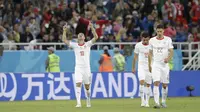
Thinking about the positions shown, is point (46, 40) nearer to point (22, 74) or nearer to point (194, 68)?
point (22, 74)

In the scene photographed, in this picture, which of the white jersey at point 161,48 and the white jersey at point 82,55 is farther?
the white jersey at point 82,55

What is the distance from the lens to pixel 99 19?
3528cm

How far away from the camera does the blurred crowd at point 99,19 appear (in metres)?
34.0

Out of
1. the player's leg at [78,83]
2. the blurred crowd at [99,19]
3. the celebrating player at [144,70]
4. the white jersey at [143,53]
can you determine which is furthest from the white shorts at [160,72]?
the blurred crowd at [99,19]

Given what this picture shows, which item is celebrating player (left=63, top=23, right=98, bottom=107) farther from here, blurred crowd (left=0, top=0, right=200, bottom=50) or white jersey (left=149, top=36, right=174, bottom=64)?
blurred crowd (left=0, top=0, right=200, bottom=50)

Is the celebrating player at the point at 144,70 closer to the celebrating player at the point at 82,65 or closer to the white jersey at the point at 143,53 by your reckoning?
the white jersey at the point at 143,53

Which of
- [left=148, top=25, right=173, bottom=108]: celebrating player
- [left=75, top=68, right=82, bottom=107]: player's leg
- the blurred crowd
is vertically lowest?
[left=75, top=68, right=82, bottom=107]: player's leg

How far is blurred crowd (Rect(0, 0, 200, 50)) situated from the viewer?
3400 centimetres

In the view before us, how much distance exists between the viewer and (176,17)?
37438 mm

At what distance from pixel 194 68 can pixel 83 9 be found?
21.0 ft

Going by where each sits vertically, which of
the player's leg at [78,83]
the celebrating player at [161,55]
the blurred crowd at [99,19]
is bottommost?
the player's leg at [78,83]

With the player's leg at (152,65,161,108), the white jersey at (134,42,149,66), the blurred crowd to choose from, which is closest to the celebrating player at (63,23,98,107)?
the white jersey at (134,42,149,66)

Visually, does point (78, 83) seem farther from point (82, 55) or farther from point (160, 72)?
point (160, 72)

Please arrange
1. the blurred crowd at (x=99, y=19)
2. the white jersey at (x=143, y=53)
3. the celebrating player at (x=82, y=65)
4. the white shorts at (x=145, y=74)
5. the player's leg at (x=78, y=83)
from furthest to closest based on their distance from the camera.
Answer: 1. the blurred crowd at (x=99, y=19)
2. the white jersey at (x=143, y=53)
3. the white shorts at (x=145, y=74)
4. the celebrating player at (x=82, y=65)
5. the player's leg at (x=78, y=83)
